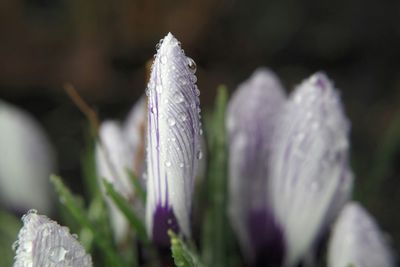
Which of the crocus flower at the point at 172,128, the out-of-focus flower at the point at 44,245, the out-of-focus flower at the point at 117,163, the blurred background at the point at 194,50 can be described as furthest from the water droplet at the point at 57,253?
the blurred background at the point at 194,50

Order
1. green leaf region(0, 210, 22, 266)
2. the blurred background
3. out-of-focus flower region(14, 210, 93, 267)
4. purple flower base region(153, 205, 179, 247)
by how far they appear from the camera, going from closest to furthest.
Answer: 1. out-of-focus flower region(14, 210, 93, 267)
2. purple flower base region(153, 205, 179, 247)
3. green leaf region(0, 210, 22, 266)
4. the blurred background

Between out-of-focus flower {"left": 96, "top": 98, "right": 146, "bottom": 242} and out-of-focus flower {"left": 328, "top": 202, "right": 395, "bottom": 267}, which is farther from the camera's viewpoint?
out-of-focus flower {"left": 96, "top": 98, "right": 146, "bottom": 242}

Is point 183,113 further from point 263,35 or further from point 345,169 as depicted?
point 263,35

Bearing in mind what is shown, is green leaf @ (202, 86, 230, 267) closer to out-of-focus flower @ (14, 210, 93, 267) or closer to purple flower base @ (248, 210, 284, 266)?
purple flower base @ (248, 210, 284, 266)

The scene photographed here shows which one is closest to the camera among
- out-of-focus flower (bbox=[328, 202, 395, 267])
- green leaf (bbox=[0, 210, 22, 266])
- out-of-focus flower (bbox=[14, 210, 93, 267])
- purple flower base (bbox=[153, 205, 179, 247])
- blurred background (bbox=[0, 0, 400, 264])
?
out-of-focus flower (bbox=[14, 210, 93, 267])

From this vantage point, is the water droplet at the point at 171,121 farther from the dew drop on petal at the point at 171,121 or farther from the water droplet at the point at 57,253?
the water droplet at the point at 57,253

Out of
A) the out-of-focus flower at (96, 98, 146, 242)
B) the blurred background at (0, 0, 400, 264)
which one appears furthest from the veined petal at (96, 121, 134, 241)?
the blurred background at (0, 0, 400, 264)

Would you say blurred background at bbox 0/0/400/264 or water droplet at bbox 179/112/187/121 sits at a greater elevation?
blurred background at bbox 0/0/400/264
